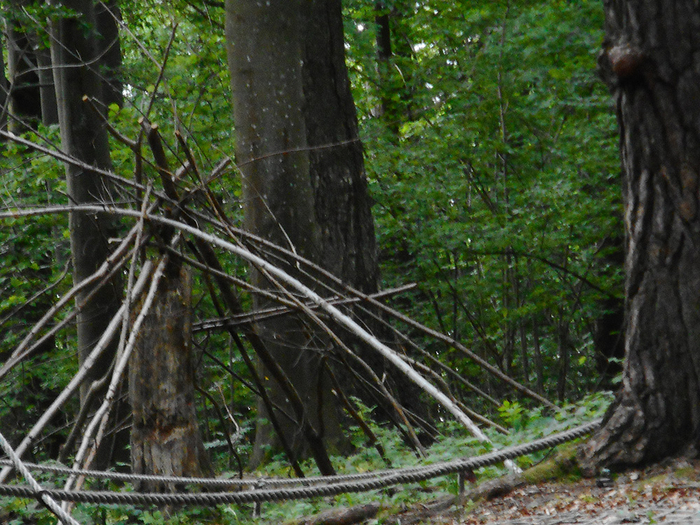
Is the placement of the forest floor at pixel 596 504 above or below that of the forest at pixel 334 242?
below

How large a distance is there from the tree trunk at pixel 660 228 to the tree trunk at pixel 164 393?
244 centimetres

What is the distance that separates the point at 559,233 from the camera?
9562 mm

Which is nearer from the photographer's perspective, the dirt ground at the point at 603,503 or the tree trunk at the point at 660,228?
the dirt ground at the point at 603,503

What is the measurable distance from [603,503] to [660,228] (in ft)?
4.05

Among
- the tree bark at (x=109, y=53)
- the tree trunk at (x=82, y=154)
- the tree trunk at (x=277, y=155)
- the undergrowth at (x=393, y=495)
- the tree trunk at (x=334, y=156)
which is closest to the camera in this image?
the undergrowth at (x=393, y=495)

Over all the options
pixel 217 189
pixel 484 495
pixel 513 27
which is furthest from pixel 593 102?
pixel 484 495

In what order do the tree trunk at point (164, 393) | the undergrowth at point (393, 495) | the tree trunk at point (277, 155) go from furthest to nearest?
the tree trunk at point (277, 155)
the tree trunk at point (164, 393)
the undergrowth at point (393, 495)

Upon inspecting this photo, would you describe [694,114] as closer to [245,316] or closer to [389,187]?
[245,316]

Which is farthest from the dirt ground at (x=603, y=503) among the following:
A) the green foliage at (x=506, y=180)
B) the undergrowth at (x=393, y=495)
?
the green foliage at (x=506, y=180)

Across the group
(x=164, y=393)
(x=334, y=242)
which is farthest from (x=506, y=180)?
(x=164, y=393)

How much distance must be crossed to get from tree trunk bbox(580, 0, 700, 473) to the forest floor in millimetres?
117

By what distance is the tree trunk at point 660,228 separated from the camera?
3426 millimetres

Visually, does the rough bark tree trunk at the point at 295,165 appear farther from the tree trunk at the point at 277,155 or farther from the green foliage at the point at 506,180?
the green foliage at the point at 506,180

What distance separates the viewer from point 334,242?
26.2ft
